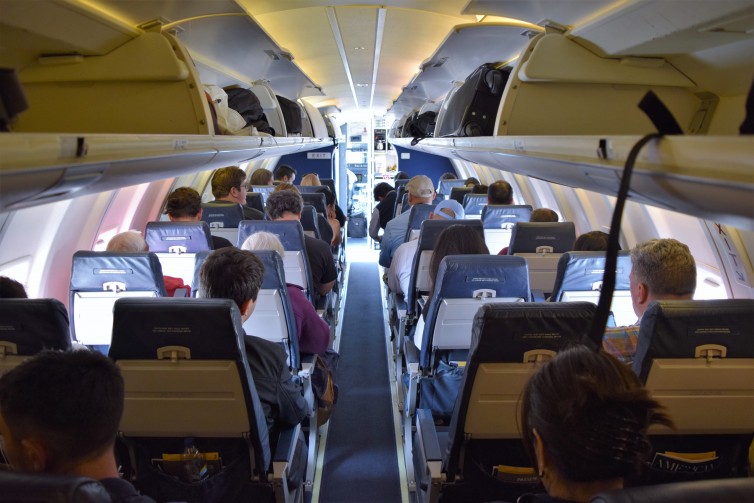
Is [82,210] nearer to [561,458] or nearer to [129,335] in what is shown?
[129,335]

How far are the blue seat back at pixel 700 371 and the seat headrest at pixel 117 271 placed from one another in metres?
2.92

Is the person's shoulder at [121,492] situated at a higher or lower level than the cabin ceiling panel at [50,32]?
lower

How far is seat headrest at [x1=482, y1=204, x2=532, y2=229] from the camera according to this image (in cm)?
685

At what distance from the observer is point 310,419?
155 inches

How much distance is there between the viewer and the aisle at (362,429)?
4.22m

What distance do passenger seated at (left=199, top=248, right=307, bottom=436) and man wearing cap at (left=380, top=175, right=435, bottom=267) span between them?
4246 mm

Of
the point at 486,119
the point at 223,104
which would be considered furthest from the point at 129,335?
the point at 486,119

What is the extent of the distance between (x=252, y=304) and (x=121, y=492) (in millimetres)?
1465

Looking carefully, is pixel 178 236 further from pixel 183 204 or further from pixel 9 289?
pixel 9 289

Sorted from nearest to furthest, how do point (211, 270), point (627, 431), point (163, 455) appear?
point (627, 431) → point (163, 455) → point (211, 270)

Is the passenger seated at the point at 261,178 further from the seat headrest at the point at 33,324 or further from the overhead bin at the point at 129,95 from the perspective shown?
the seat headrest at the point at 33,324

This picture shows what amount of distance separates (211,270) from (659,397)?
217 cm

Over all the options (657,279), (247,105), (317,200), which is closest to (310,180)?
(317,200)

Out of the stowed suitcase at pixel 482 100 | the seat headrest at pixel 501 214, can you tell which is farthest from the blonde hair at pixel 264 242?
the seat headrest at pixel 501 214
